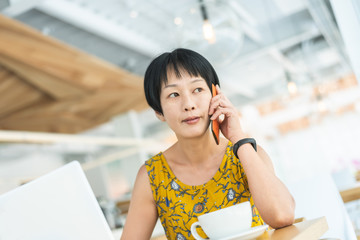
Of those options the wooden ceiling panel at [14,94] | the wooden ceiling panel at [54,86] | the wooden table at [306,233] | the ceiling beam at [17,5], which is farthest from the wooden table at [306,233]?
the wooden ceiling panel at [14,94]

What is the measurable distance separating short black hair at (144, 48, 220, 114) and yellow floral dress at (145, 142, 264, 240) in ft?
0.88

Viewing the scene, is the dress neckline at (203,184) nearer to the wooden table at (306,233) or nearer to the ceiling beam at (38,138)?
the wooden table at (306,233)

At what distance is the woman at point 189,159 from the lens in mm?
1389

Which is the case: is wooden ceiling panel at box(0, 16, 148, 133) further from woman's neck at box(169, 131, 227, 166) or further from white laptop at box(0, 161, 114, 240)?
white laptop at box(0, 161, 114, 240)

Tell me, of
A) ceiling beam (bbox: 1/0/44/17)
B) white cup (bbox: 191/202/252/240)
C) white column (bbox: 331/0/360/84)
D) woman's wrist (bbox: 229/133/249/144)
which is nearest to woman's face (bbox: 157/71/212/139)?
woman's wrist (bbox: 229/133/249/144)

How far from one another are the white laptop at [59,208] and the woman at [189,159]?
18.0 inches

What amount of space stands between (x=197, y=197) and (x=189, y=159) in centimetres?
16

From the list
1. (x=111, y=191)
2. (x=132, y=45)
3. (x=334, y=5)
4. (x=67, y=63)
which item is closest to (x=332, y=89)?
(x=111, y=191)

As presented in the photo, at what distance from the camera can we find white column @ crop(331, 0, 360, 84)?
5.40 feet

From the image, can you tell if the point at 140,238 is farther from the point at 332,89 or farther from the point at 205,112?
the point at 332,89

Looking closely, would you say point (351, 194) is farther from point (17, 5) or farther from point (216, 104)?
point (17, 5)

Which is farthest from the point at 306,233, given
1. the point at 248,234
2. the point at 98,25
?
the point at 98,25

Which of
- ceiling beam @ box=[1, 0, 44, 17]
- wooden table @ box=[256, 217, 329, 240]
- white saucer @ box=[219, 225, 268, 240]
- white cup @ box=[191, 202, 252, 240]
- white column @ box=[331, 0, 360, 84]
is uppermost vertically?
ceiling beam @ box=[1, 0, 44, 17]

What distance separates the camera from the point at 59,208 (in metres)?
0.97
